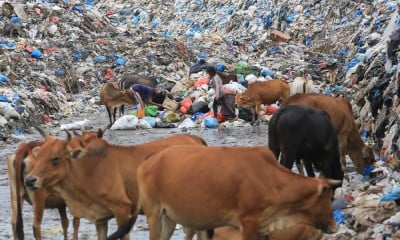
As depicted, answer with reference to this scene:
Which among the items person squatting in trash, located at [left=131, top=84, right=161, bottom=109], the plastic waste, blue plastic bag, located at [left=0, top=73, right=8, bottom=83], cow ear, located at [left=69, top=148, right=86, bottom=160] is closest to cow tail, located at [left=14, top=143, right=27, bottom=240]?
cow ear, located at [left=69, top=148, right=86, bottom=160]

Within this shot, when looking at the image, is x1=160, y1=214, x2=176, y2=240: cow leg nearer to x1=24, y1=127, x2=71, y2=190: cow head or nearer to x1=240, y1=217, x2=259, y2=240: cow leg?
x1=240, y1=217, x2=259, y2=240: cow leg

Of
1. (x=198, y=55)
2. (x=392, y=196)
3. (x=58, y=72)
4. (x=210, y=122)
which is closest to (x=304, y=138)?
(x=392, y=196)

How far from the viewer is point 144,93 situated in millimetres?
21391

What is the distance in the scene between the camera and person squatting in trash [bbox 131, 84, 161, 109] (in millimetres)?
21219

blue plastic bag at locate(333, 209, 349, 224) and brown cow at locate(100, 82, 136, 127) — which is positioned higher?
blue plastic bag at locate(333, 209, 349, 224)

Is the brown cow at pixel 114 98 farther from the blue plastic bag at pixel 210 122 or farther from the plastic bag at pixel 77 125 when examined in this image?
the blue plastic bag at pixel 210 122

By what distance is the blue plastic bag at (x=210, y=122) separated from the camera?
19031mm

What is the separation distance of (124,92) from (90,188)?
1432 cm

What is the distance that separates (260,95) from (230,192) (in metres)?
13.8

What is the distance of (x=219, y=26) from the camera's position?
3706cm

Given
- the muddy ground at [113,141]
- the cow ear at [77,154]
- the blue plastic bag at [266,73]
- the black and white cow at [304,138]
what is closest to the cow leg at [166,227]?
the cow ear at [77,154]

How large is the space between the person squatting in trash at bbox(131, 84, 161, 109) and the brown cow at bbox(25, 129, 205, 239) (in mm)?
13903

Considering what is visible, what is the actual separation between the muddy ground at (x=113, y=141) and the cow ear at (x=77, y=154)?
6.32ft

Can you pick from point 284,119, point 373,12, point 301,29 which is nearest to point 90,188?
point 284,119
